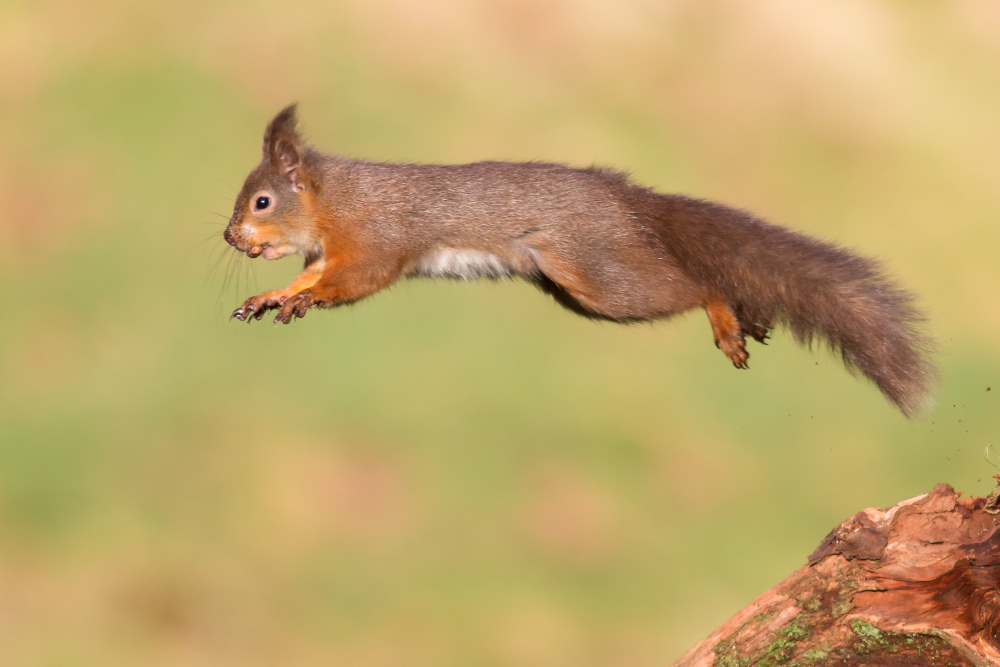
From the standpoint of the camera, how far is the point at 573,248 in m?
3.60

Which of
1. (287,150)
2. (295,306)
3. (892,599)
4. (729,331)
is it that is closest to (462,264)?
(295,306)

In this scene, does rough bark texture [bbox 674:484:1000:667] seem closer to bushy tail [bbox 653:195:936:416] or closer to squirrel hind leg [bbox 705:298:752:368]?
bushy tail [bbox 653:195:936:416]

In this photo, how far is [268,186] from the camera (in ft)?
12.3

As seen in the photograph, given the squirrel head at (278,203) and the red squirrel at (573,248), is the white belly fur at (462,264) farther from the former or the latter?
the squirrel head at (278,203)

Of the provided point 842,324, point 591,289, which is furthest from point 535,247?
point 842,324

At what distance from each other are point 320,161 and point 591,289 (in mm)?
1183

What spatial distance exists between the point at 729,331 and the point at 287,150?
5.65 feet

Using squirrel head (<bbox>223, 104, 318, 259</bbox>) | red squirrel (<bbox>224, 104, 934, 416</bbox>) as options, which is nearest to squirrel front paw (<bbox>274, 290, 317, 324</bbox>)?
red squirrel (<bbox>224, 104, 934, 416</bbox>)

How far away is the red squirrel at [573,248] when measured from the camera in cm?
348

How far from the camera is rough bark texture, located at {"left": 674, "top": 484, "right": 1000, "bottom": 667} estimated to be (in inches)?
114

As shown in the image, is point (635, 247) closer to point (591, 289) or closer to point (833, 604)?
point (591, 289)

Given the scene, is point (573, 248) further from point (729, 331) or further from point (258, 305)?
point (258, 305)

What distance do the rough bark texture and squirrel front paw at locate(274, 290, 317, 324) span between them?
164 cm

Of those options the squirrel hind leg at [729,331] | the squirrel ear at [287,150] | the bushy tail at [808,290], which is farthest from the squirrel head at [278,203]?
the squirrel hind leg at [729,331]
